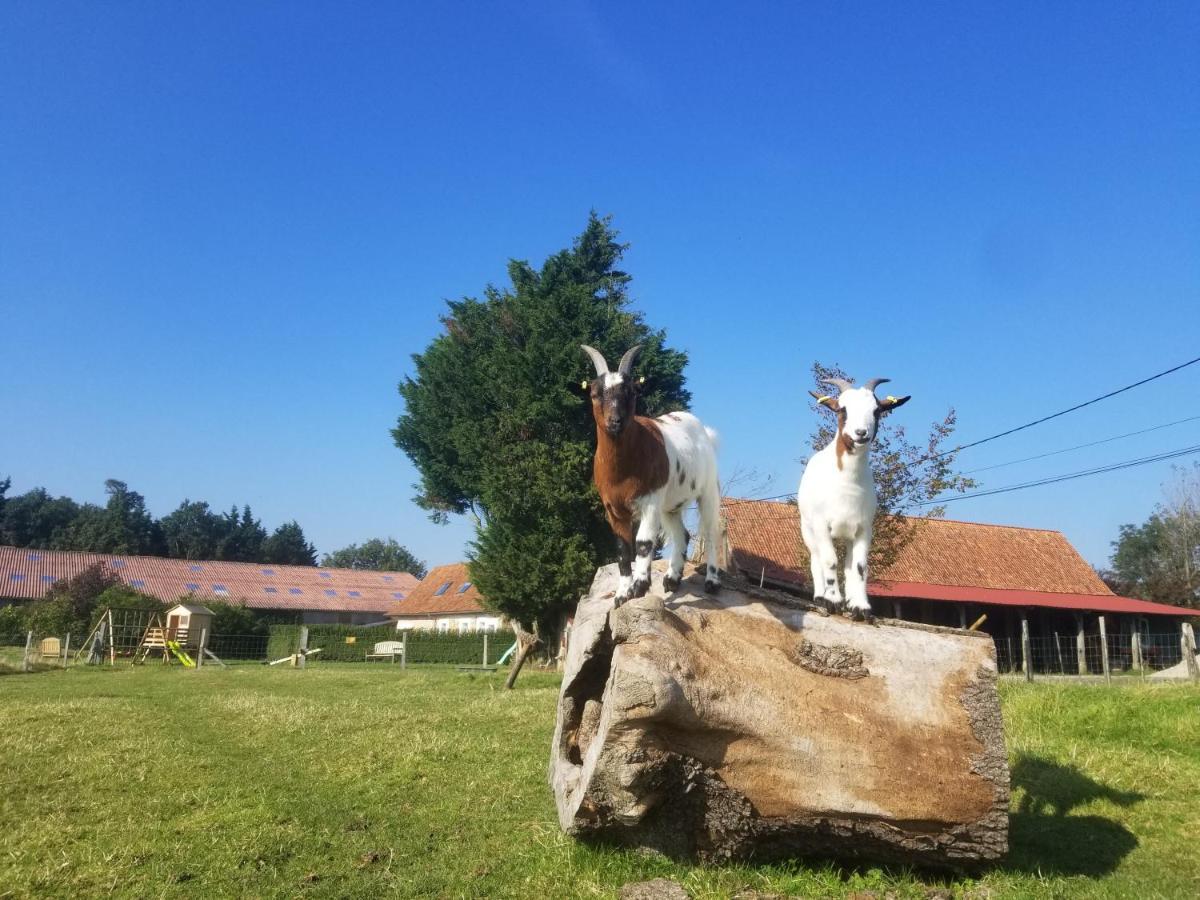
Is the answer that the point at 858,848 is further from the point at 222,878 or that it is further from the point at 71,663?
the point at 71,663

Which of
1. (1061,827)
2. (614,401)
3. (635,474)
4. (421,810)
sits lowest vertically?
(421,810)

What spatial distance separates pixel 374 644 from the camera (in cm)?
4272

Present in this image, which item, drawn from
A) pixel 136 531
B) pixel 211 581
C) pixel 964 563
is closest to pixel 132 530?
pixel 136 531

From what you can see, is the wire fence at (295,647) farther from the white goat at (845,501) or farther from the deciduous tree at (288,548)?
the deciduous tree at (288,548)

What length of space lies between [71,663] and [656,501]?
108ft

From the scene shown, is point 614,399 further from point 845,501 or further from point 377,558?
point 377,558

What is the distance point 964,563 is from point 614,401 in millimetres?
30455

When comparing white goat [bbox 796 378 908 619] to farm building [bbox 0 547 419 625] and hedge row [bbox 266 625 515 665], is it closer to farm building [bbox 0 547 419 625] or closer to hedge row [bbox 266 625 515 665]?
hedge row [bbox 266 625 515 665]

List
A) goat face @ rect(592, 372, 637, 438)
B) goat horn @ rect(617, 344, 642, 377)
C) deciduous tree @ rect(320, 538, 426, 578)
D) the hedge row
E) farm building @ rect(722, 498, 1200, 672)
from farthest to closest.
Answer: deciduous tree @ rect(320, 538, 426, 578) < the hedge row < farm building @ rect(722, 498, 1200, 672) < goat horn @ rect(617, 344, 642, 377) < goat face @ rect(592, 372, 637, 438)

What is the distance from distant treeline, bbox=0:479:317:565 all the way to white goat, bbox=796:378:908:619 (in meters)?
85.0

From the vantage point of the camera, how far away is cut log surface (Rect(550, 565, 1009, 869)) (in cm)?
521

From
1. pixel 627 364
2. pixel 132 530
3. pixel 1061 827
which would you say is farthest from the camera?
pixel 132 530

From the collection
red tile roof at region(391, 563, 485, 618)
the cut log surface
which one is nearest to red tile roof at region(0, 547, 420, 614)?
red tile roof at region(391, 563, 485, 618)

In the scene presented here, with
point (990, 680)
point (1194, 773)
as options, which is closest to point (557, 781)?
point (990, 680)
